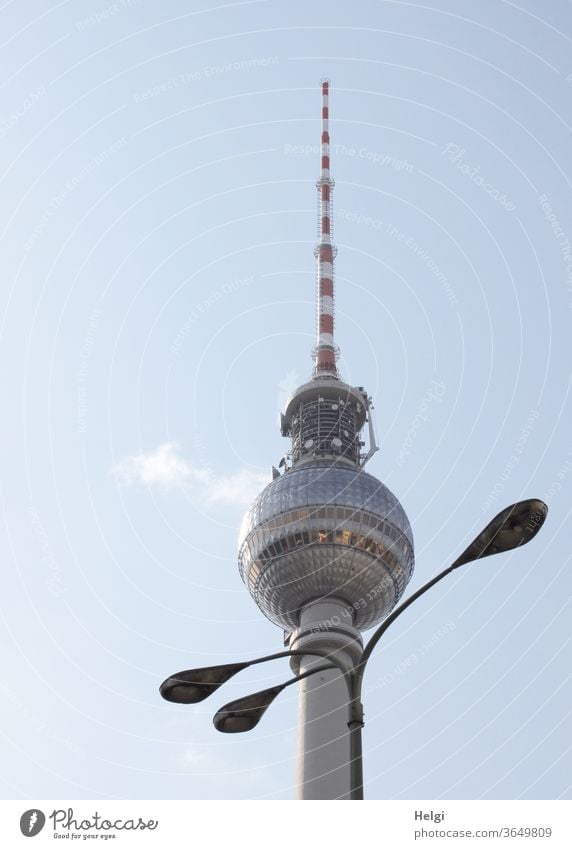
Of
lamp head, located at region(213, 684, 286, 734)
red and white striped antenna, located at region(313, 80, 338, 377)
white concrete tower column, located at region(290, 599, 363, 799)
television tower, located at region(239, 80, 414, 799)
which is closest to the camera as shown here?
lamp head, located at region(213, 684, 286, 734)

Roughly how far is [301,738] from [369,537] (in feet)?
50.0

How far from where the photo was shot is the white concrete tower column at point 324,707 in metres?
60.7

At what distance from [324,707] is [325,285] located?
38.9 m

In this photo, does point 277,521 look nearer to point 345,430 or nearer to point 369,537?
point 369,537

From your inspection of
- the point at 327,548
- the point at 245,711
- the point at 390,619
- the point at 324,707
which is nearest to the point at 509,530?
the point at 390,619
